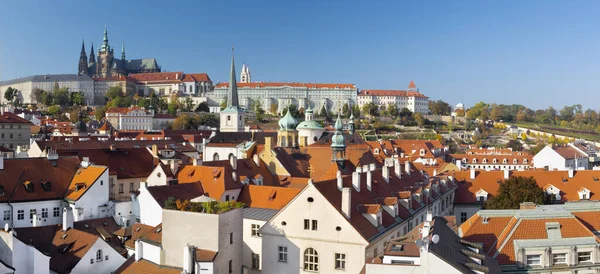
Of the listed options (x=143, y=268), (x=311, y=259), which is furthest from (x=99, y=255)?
(x=311, y=259)

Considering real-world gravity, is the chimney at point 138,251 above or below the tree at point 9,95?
below

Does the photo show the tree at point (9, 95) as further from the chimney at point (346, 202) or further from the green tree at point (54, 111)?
the chimney at point (346, 202)

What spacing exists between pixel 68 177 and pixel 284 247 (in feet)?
73.1

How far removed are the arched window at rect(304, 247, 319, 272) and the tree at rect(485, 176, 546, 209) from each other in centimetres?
1850

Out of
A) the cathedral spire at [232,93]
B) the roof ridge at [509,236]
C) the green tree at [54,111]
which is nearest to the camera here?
the roof ridge at [509,236]

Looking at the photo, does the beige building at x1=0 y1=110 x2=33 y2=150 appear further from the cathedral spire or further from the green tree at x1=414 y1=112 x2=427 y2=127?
the green tree at x1=414 y1=112 x2=427 y2=127

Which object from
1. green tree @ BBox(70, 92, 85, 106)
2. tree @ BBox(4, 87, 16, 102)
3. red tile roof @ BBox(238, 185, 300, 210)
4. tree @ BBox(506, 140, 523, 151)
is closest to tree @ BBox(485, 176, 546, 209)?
red tile roof @ BBox(238, 185, 300, 210)

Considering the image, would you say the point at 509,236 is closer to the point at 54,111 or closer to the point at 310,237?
the point at 310,237

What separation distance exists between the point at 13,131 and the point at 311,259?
81.3m

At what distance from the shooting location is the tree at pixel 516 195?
40469 millimetres

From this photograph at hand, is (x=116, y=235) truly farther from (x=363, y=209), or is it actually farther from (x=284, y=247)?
(x=363, y=209)

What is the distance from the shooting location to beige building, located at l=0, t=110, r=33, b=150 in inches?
3641

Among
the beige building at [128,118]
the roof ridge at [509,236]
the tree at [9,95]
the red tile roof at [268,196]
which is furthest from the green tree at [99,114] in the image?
the roof ridge at [509,236]

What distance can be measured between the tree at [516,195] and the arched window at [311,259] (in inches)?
728
